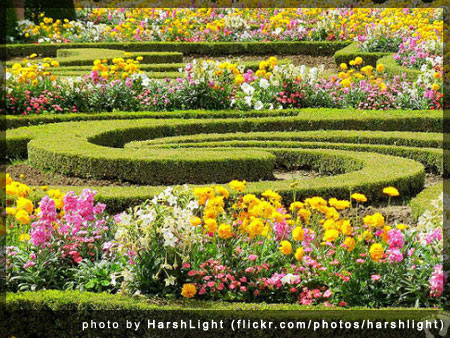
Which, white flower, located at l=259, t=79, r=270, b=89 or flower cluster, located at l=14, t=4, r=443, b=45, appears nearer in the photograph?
white flower, located at l=259, t=79, r=270, b=89

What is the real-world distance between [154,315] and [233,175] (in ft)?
12.9

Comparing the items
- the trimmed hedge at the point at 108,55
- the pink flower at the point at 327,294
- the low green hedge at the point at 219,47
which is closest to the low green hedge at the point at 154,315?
the pink flower at the point at 327,294

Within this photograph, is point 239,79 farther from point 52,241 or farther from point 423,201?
point 52,241

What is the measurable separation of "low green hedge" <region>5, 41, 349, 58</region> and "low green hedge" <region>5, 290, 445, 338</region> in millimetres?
14457

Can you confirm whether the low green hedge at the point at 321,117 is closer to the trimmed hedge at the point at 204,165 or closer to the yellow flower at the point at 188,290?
the trimmed hedge at the point at 204,165

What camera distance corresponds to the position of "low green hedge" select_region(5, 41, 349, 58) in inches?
748

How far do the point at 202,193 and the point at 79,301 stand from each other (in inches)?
44.9

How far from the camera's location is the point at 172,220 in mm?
5238

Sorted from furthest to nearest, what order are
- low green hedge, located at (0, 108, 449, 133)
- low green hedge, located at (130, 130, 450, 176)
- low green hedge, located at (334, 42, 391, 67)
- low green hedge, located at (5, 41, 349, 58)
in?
low green hedge, located at (5, 41, 349, 58) → low green hedge, located at (334, 42, 391, 67) → low green hedge, located at (0, 108, 449, 133) → low green hedge, located at (130, 130, 450, 176)

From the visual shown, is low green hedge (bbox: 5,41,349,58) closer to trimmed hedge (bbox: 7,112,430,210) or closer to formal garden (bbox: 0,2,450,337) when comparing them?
formal garden (bbox: 0,2,450,337)

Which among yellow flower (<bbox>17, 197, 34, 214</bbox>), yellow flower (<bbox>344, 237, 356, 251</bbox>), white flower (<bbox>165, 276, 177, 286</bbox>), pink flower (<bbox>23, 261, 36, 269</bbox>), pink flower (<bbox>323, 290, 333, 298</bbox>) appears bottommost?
pink flower (<bbox>323, 290, 333, 298</bbox>)

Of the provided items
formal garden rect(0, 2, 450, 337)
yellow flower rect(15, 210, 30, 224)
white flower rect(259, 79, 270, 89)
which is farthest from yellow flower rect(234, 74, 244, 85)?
yellow flower rect(15, 210, 30, 224)

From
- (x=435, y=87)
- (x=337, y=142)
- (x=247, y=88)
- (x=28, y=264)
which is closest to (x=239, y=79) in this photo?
(x=247, y=88)

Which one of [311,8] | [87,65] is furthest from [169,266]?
[311,8]
